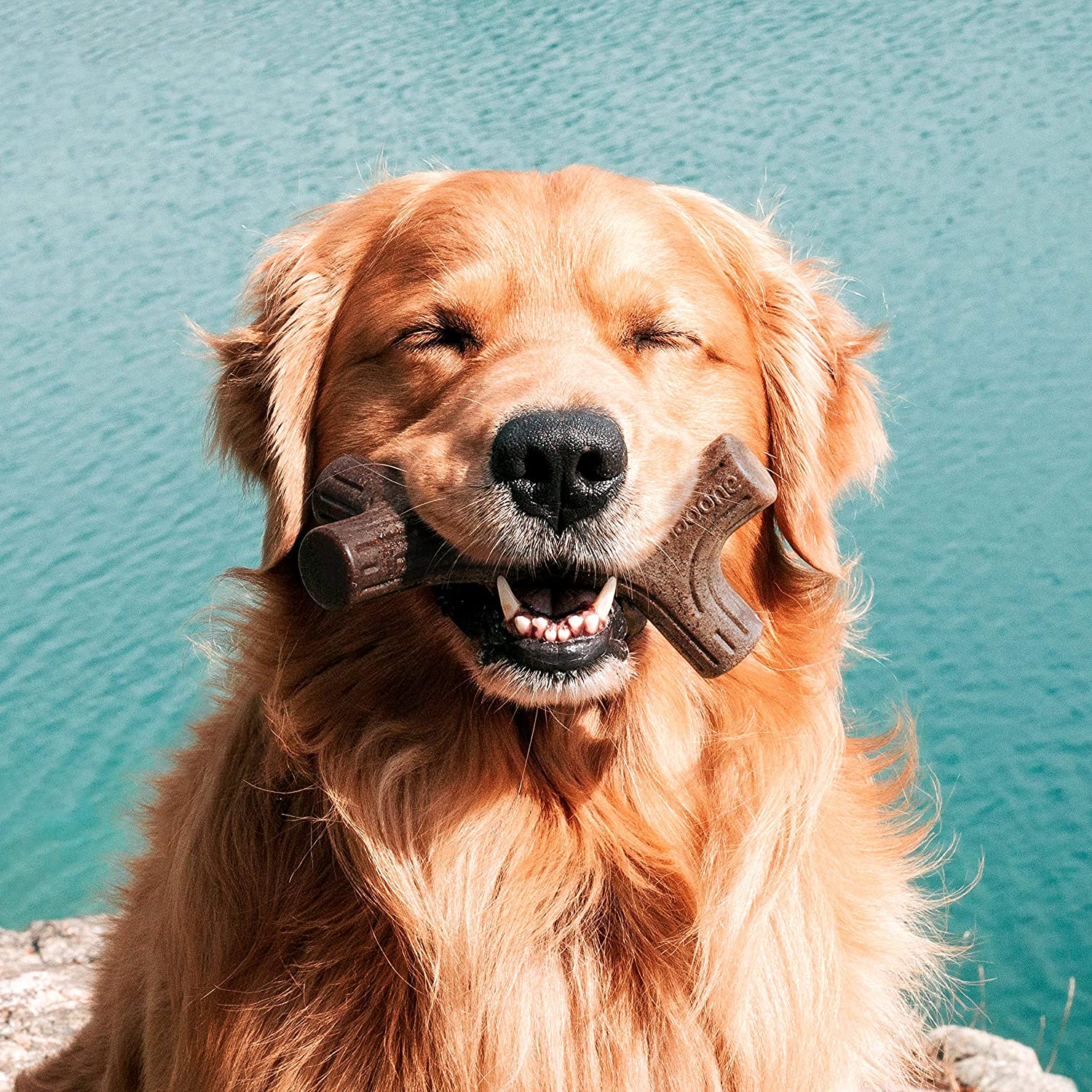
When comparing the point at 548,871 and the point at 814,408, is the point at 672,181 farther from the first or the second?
the point at 548,871

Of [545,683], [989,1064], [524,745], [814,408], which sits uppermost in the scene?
[814,408]

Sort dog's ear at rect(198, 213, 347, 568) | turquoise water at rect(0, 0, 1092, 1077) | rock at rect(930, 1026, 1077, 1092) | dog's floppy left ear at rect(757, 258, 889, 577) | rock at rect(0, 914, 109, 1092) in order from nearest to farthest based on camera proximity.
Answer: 1. dog's ear at rect(198, 213, 347, 568)
2. dog's floppy left ear at rect(757, 258, 889, 577)
3. rock at rect(930, 1026, 1077, 1092)
4. rock at rect(0, 914, 109, 1092)
5. turquoise water at rect(0, 0, 1092, 1077)

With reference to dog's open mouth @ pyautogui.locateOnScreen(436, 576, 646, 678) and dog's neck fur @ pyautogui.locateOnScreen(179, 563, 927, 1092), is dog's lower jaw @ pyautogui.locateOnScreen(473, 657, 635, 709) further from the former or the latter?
dog's neck fur @ pyautogui.locateOnScreen(179, 563, 927, 1092)

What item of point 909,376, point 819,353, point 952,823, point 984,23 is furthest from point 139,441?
point 984,23

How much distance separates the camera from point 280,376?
128 inches

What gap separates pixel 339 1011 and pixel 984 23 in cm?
1629

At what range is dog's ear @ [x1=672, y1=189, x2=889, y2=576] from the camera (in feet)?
10.9

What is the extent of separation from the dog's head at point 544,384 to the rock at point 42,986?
2.43 metres

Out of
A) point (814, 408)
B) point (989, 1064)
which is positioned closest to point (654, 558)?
point (814, 408)

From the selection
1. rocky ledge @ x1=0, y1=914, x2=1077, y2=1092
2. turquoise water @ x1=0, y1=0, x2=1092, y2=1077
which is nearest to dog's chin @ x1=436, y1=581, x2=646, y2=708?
turquoise water @ x1=0, y1=0, x2=1092, y2=1077

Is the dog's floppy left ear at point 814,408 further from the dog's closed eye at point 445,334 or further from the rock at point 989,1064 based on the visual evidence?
the rock at point 989,1064

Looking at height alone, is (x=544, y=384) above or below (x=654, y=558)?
above

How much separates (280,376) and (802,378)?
137 cm

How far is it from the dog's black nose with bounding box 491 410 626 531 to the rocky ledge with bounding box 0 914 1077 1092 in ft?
10.0
